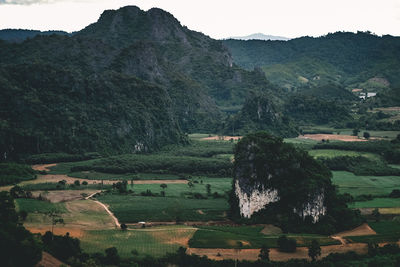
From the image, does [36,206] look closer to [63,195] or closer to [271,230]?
[63,195]

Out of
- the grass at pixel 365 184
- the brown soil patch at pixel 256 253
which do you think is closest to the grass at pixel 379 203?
the grass at pixel 365 184

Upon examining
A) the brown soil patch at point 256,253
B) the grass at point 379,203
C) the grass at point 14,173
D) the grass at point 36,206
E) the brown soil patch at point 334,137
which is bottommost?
the brown soil patch at point 256,253

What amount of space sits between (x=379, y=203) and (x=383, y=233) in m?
18.9

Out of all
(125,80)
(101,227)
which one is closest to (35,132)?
(125,80)

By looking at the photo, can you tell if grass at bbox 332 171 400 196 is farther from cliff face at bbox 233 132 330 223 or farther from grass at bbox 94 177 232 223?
grass at bbox 94 177 232 223

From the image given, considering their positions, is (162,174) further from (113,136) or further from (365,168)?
(365,168)

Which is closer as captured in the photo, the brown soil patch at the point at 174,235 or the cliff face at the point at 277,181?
the brown soil patch at the point at 174,235

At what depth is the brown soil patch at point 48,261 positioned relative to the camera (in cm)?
6957

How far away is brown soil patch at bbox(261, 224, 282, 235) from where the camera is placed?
90.4 m

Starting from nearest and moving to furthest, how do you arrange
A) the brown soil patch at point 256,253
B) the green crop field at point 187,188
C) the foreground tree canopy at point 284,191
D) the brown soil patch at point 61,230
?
the brown soil patch at point 256,253
the brown soil patch at point 61,230
the foreground tree canopy at point 284,191
the green crop field at point 187,188

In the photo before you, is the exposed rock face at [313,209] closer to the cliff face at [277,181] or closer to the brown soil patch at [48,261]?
the cliff face at [277,181]

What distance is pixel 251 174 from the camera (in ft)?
327

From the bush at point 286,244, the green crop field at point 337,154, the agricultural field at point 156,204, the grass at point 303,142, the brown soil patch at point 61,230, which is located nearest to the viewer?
the bush at point 286,244

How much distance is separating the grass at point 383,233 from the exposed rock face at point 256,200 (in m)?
15.4
